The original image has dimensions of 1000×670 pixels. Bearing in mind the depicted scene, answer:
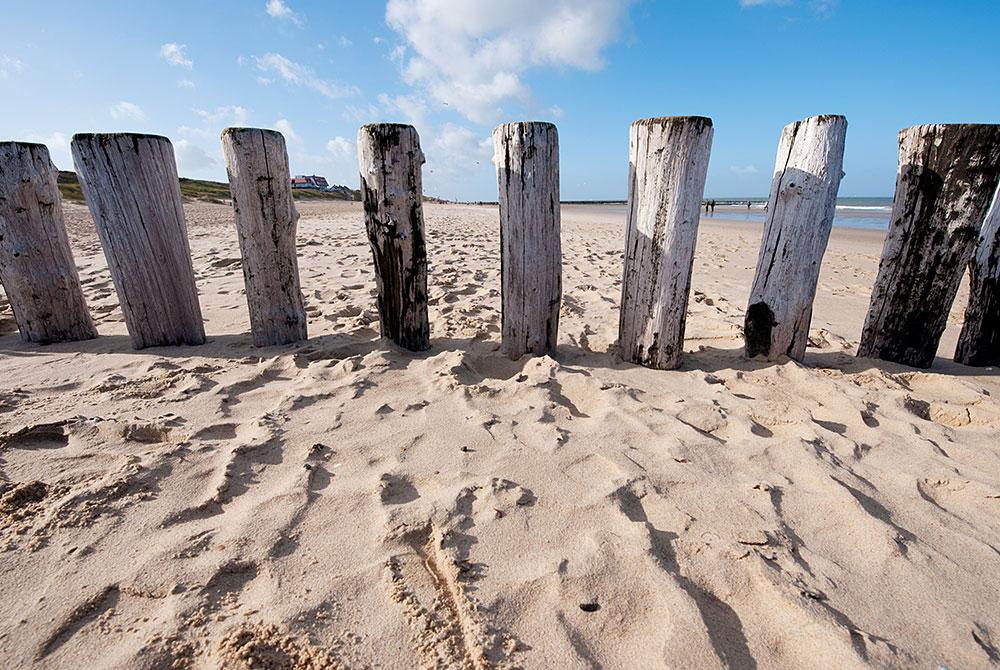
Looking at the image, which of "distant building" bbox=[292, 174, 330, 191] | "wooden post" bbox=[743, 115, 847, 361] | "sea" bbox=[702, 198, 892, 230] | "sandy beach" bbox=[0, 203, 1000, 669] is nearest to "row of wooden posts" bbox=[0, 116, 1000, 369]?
"wooden post" bbox=[743, 115, 847, 361]

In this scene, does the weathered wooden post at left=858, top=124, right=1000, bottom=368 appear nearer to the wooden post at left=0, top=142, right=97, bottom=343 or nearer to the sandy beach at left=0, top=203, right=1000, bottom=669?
the sandy beach at left=0, top=203, right=1000, bottom=669

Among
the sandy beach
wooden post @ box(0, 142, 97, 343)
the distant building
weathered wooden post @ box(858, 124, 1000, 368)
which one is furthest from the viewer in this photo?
the distant building

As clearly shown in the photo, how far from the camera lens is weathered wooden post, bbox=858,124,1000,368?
8.36 feet

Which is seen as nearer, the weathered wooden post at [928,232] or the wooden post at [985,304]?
the weathered wooden post at [928,232]

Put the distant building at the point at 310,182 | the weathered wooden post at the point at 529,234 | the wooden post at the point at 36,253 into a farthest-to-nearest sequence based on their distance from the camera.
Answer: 1. the distant building at the point at 310,182
2. the wooden post at the point at 36,253
3. the weathered wooden post at the point at 529,234

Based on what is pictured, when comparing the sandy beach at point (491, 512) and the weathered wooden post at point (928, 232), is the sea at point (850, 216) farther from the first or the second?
the sandy beach at point (491, 512)

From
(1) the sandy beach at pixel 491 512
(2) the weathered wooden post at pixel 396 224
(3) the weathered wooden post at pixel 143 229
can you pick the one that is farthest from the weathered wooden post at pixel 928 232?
(3) the weathered wooden post at pixel 143 229

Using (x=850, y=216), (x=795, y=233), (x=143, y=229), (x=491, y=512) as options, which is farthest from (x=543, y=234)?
(x=850, y=216)

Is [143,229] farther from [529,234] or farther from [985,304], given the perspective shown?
[985,304]

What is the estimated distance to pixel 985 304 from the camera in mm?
2936

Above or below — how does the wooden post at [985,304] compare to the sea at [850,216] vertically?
above

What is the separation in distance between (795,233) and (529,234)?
150 cm

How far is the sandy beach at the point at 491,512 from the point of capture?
1.21 m

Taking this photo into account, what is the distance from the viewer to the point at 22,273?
10.5 feet
